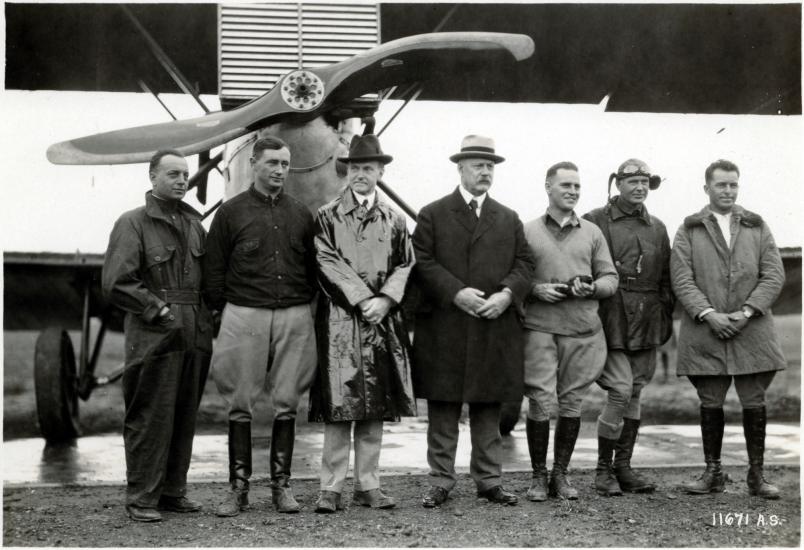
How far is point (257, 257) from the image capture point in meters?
4.15

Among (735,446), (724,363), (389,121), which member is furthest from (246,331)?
(735,446)

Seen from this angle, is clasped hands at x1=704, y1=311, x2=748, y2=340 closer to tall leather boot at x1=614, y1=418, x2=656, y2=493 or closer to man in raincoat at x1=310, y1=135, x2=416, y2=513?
tall leather boot at x1=614, y1=418, x2=656, y2=493

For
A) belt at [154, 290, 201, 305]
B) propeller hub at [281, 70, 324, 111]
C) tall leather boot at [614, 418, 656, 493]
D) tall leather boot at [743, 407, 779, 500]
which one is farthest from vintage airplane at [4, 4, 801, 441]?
tall leather boot at [614, 418, 656, 493]

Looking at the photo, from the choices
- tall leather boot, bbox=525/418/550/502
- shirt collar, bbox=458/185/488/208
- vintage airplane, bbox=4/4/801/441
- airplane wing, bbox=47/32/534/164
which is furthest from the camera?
vintage airplane, bbox=4/4/801/441

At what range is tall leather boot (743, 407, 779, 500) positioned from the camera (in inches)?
175

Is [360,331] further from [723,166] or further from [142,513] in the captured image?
[723,166]

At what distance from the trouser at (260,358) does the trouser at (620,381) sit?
1741 millimetres

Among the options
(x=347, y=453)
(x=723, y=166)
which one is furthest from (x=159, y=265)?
(x=723, y=166)

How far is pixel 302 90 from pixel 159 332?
2098 mm

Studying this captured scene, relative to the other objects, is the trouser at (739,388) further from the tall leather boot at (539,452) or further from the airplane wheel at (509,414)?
the airplane wheel at (509,414)

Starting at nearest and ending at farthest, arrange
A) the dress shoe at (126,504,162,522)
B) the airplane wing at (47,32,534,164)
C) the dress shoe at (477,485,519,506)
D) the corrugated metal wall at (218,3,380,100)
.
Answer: the dress shoe at (126,504,162,522), the dress shoe at (477,485,519,506), the airplane wing at (47,32,534,164), the corrugated metal wall at (218,3,380,100)

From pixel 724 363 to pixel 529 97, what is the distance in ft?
14.3

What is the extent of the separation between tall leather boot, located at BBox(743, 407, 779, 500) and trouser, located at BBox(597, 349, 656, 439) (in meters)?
0.60

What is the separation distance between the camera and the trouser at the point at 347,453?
414 centimetres
